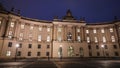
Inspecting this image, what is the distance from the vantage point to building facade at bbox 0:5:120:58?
143ft

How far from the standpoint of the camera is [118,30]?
2030 inches

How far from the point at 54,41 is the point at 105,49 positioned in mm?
30399

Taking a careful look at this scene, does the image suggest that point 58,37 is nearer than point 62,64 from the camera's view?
No

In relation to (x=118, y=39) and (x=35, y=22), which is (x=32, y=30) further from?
(x=118, y=39)

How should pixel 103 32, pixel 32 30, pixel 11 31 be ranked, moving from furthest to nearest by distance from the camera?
pixel 103 32 → pixel 32 30 → pixel 11 31

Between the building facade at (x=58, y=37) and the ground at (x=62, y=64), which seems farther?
the building facade at (x=58, y=37)

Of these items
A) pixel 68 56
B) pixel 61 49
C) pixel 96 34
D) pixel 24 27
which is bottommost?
pixel 68 56

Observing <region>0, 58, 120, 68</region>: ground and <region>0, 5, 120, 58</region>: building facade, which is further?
<region>0, 5, 120, 58</region>: building facade

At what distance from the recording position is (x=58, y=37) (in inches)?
1964

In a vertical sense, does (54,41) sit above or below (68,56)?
above

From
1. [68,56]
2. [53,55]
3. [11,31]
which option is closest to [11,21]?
[11,31]

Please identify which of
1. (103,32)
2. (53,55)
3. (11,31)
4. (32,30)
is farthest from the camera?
(103,32)

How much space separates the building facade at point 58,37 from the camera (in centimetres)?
4366

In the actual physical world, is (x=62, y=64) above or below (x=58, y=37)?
below
